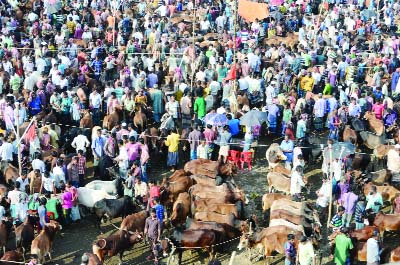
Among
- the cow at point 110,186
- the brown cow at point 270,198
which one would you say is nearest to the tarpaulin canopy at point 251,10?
the brown cow at point 270,198

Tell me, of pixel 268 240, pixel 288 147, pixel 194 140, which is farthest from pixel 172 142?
pixel 268 240

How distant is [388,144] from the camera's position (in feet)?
74.2

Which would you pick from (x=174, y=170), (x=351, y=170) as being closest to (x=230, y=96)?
(x=174, y=170)

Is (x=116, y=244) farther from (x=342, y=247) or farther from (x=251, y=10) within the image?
(x=251, y=10)

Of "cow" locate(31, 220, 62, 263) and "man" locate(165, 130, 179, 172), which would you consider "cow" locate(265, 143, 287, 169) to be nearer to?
"man" locate(165, 130, 179, 172)

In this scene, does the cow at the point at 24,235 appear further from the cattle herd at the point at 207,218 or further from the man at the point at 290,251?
the man at the point at 290,251

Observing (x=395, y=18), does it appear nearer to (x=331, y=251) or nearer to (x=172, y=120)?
(x=172, y=120)

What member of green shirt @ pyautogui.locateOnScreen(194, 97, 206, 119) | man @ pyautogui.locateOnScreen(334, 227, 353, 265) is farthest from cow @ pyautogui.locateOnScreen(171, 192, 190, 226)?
green shirt @ pyautogui.locateOnScreen(194, 97, 206, 119)

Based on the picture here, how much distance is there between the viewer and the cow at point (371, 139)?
74.4 ft

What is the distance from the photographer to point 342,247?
1644 cm

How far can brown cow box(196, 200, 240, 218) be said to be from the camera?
18.5 m

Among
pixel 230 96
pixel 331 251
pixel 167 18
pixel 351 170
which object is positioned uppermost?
pixel 167 18

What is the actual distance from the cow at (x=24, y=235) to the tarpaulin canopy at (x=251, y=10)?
17.9 m

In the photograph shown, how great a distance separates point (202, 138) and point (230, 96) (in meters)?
3.06
